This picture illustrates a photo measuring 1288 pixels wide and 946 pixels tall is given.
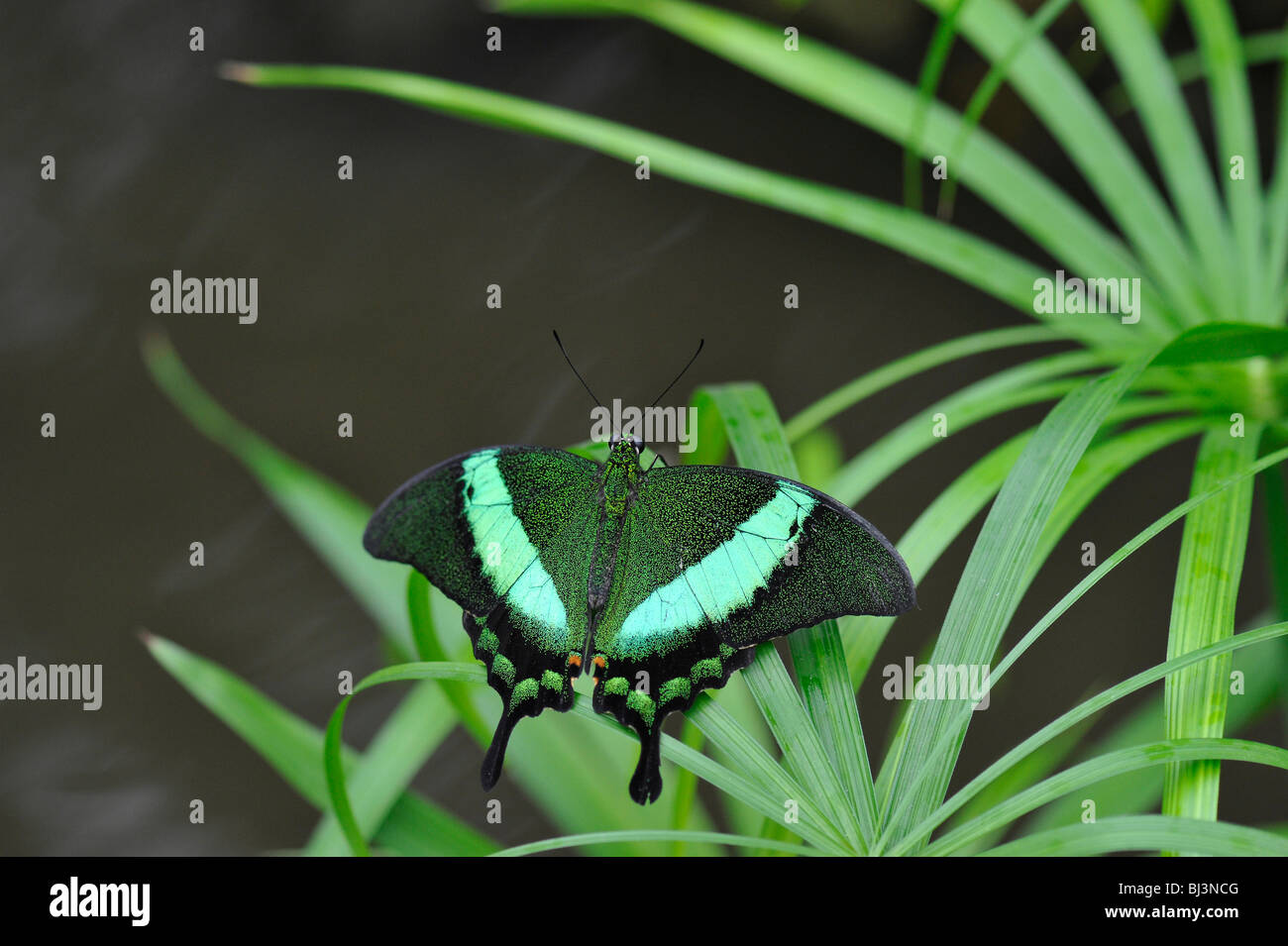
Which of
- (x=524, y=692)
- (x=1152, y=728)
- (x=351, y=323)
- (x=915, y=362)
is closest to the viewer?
(x=524, y=692)

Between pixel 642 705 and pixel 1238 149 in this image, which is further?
pixel 1238 149

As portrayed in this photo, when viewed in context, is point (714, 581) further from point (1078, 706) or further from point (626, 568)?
point (1078, 706)

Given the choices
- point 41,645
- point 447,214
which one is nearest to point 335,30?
point 447,214

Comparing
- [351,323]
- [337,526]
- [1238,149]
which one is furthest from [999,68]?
[351,323]

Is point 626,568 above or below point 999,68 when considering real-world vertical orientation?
below

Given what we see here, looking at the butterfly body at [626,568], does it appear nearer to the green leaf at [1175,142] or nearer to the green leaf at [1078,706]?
the green leaf at [1078,706]

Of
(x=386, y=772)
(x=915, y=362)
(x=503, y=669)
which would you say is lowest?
(x=386, y=772)

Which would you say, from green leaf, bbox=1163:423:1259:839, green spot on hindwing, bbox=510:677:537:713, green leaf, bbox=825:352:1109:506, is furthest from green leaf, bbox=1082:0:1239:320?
green spot on hindwing, bbox=510:677:537:713

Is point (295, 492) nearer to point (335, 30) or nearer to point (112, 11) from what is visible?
point (335, 30)
